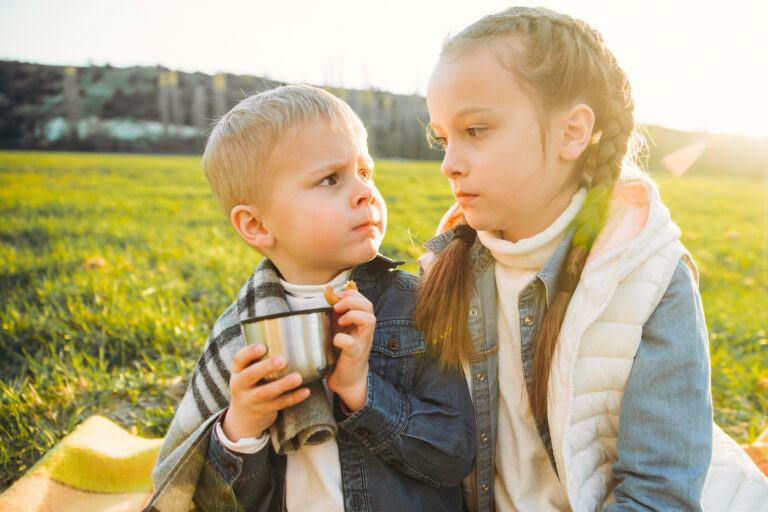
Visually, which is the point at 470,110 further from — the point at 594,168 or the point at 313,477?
the point at 313,477

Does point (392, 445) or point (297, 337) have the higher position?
point (297, 337)

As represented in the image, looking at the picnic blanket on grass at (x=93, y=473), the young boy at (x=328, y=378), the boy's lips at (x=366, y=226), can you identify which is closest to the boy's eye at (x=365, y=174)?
the young boy at (x=328, y=378)

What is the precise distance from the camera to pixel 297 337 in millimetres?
1176

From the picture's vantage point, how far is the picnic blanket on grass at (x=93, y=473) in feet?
6.40

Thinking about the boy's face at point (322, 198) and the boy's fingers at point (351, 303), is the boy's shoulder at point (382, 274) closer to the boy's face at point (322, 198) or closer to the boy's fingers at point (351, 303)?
the boy's face at point (322, 198)

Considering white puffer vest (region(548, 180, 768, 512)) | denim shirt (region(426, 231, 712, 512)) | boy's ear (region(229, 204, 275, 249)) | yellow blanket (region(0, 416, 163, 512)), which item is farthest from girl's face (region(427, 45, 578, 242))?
yellow blanket (region(0, 416, 163, 512))

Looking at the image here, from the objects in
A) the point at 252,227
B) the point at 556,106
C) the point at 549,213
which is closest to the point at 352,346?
the point at 252,227

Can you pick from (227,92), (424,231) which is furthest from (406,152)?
→ (424,231)

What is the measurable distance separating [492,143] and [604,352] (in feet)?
2.28

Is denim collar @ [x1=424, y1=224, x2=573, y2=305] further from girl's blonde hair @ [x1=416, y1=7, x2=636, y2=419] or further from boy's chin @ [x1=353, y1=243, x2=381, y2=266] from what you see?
boy's chin @ [x1=353, y1=243, x2=381, y2=266]

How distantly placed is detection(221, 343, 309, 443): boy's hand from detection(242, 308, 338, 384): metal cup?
17 millimetres

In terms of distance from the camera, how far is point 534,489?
1.71m

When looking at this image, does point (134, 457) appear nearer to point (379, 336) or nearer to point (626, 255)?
point (379, 336)

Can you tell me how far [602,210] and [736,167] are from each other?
80.8ft
